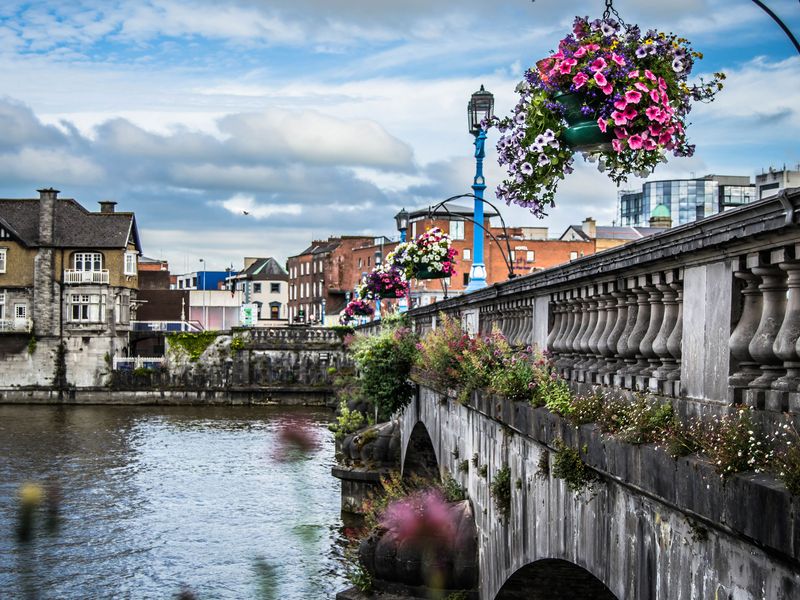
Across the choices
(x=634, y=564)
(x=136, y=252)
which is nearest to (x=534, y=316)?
(x=634, y=564)

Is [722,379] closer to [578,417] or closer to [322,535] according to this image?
[578,417]

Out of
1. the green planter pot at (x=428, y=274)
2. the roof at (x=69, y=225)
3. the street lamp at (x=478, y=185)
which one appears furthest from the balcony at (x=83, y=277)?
the street lamp at (x=478, y=185)

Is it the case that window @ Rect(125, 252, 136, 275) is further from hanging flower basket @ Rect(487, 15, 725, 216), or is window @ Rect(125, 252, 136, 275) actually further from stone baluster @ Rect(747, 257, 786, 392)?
stone baluster @ Rect(747, 257, 786, 392)

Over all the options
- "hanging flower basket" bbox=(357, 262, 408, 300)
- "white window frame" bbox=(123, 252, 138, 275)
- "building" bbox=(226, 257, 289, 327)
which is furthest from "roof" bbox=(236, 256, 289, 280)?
"hanging flower basket" bbox=(357, 262, 408, 300)

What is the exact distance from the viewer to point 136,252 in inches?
3287

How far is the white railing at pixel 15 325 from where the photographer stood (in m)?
75.5

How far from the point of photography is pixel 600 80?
304 inches

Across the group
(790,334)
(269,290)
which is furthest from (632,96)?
(269,290)

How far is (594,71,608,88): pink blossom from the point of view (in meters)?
7.72

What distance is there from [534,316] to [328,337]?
71483mm

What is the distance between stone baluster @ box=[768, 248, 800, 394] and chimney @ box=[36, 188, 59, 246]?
77343 mm

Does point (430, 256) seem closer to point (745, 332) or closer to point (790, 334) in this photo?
point (745, 332)

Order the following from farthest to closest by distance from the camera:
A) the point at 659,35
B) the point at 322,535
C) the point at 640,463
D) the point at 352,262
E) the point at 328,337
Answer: the point at 352,262
the point at 328,337
the point at 322,535
the point at 659,35
the point at 640,463

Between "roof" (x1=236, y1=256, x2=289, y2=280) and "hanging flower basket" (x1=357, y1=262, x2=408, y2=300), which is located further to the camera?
"roof" (x1=236, y1=256, x2=289, y2=280)
